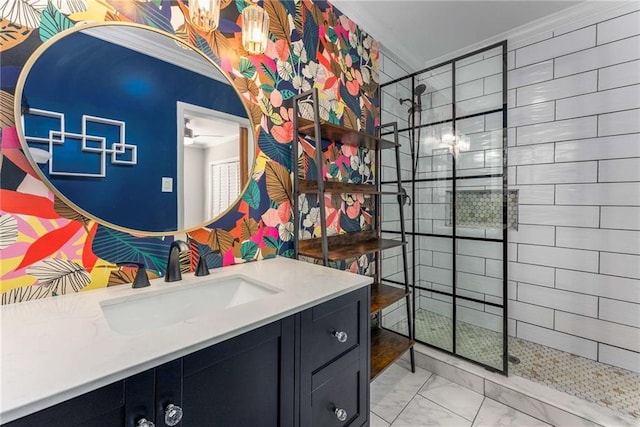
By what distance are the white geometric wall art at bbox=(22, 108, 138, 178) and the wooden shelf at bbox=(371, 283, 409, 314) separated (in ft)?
4.38

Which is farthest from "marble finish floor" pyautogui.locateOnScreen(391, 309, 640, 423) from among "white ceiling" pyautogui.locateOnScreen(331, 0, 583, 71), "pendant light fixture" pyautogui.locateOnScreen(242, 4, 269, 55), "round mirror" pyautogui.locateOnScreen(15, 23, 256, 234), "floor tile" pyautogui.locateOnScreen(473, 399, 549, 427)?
"white ceiling" pyautogui.locateOnScreen(331, 0, 583, 71)

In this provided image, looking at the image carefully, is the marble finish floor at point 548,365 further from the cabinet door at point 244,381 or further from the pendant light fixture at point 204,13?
the pendant light fixture at point 204,13

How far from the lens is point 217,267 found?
121 cm

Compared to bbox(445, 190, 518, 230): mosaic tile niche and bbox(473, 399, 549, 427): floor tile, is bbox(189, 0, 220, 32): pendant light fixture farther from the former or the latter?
bbox(473, 399, 549, 427): floor tile

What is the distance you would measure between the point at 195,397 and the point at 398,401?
1.43 meters

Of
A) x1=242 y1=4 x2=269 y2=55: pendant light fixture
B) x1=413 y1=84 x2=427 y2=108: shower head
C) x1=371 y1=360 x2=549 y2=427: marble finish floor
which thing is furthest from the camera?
x1=413 y1=84 x2=427 y2=108: shower head

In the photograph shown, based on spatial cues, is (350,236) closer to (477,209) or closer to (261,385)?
(477,209)

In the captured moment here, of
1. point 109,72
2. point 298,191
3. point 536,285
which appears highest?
point 109,72

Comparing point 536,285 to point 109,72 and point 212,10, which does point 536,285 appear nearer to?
point 212,10

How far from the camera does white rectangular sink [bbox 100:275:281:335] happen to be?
0.85m

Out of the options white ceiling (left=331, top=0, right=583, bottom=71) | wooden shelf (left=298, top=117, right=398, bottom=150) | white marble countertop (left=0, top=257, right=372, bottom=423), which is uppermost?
white ceiling (left=331, top=0, right=583, bottom=71)

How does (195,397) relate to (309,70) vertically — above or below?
below

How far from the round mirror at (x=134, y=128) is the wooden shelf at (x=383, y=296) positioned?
39.4 inches

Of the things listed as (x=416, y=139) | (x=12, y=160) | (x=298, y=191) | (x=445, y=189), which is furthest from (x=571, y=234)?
(x=12, y=160)
